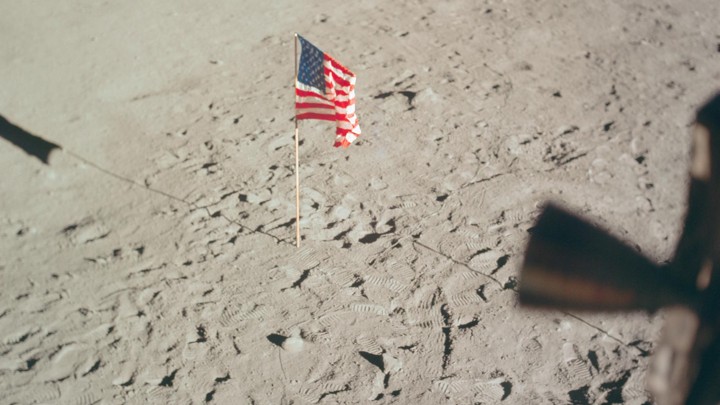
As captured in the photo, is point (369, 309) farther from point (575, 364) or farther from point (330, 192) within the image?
point (575, 364)

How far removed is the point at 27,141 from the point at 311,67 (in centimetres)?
307

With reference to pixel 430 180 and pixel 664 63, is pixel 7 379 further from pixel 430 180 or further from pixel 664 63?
pixel 664 63

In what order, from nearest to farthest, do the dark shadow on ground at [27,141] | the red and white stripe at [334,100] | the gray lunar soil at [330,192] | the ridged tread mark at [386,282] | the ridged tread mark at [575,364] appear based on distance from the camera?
the ridged tread mark at [575,364] < the gray lunar soil at [330,192] < the red and white stripe at [334,100] < the ridged tread mark at [386,282] < the dark shadow on ground at [27,141]

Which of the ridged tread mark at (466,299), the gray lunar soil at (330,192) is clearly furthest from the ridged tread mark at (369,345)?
the ridged tread mark at (466,299)

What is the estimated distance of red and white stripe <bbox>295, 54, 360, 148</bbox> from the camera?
4180 mm

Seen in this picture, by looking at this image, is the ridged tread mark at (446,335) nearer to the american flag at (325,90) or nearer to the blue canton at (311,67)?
the american flag at (325,90)

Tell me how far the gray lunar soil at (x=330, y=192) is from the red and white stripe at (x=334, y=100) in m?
0.92

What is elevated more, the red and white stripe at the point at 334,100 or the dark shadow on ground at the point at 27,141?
the red and white stripe at the point at 334,100

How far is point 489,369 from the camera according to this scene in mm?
3889

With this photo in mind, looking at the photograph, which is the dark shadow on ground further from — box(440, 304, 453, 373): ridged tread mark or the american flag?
box(440, 304, 453, 373): ridged tread mark

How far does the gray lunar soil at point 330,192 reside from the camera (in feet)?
12.9

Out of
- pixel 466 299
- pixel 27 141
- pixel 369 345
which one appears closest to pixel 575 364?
pixel 466 299

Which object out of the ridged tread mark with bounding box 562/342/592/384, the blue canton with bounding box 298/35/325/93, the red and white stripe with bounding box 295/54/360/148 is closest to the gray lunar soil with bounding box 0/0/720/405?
the ridged tread mark with bounding box 562/342/592/384

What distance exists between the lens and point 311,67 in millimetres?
4270
